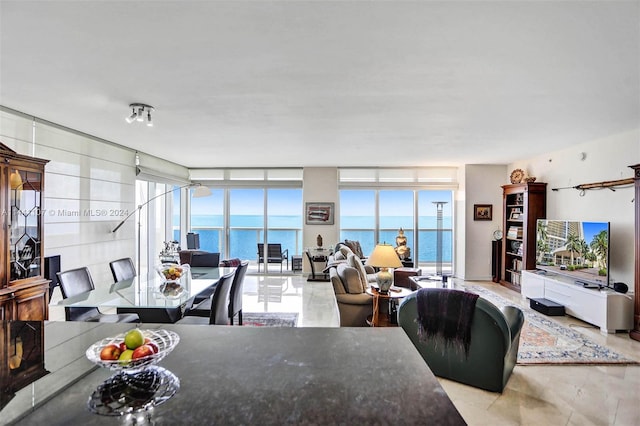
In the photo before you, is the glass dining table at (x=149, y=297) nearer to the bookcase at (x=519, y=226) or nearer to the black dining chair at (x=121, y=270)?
the black dining chair at (x=121, y=270)

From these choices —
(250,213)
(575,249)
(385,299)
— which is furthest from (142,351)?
(250,213)

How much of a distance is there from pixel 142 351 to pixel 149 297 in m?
2.20

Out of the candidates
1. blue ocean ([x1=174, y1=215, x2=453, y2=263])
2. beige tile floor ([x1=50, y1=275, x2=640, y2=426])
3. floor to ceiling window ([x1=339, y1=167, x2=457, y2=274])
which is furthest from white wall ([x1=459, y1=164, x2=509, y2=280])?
beige tile floor ([x1=50, y1=275, x2=640, y2=426])

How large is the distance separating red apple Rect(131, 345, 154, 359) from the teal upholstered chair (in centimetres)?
249

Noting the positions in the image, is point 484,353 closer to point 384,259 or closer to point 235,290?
point 384,259

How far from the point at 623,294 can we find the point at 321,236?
17.7 feet

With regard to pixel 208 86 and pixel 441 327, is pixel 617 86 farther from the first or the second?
pixel 208 86

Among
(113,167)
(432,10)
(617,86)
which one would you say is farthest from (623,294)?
(113,167)

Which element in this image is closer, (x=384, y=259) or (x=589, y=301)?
(x=384, y=259)

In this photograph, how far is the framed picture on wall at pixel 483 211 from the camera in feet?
23.8

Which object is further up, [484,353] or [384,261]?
[384,261]

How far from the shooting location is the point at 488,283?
7.00 metres

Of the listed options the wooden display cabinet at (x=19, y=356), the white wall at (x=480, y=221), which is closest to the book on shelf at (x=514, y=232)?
the white wall at (x=480, y=221)

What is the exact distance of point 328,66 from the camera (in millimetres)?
2469
